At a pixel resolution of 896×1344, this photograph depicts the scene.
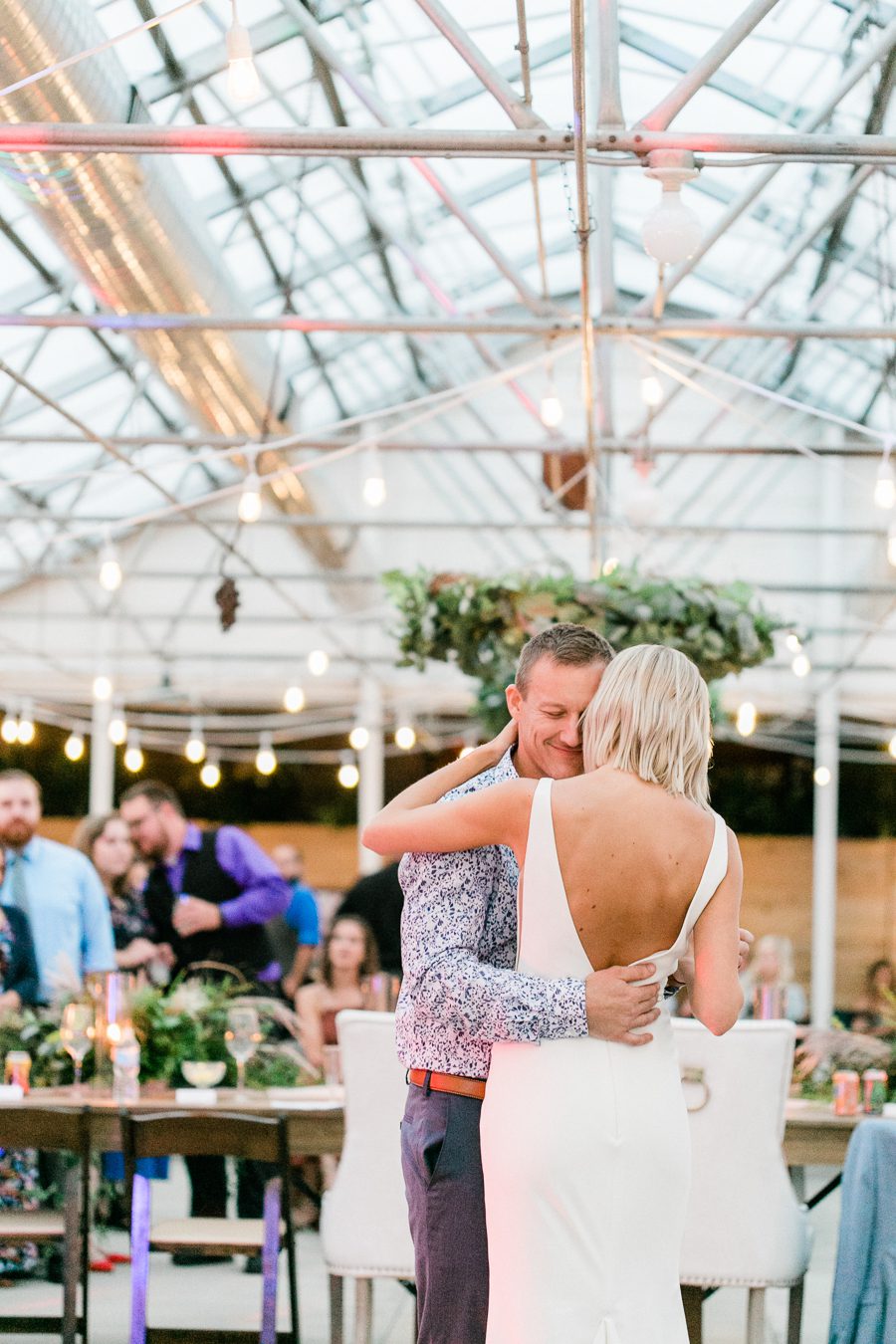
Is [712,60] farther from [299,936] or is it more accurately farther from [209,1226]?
[299,936]

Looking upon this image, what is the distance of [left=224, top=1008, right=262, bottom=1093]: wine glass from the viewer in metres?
4.68

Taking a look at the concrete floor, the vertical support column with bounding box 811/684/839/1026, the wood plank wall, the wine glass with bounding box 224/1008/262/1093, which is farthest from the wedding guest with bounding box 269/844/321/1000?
the wood plank wall

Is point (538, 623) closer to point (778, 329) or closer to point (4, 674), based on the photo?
point (778, 329)

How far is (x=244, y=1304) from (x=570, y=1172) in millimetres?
3185

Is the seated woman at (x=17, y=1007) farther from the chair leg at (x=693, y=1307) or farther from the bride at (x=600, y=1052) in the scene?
the bride at (x=600, y=1052)

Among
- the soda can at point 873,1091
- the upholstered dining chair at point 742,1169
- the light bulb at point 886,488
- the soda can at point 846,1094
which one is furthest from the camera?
the light bulb at point 886,488

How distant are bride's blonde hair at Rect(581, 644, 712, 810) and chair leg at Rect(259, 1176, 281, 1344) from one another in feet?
6.67

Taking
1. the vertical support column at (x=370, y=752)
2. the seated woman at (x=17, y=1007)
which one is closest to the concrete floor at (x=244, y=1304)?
the seated woman at (x=17, y=1007)

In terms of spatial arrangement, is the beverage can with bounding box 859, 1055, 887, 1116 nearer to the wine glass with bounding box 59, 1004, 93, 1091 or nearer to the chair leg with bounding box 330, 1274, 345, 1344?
the chair leg with bounding box 330, 1274, 345, 1344

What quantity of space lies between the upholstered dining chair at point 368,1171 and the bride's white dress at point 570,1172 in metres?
1.54

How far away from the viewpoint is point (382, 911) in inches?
271

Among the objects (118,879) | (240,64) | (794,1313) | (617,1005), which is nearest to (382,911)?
(118,879)

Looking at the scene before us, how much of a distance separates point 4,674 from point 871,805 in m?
7.80

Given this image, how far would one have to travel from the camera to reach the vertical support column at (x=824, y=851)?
46.8 feet
